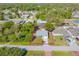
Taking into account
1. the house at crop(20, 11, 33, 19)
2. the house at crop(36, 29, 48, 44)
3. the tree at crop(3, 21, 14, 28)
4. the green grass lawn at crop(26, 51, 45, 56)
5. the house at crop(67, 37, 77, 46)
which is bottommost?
the green grass lawn at crop(26, 51, 45, 56)

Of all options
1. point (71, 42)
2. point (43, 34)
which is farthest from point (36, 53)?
point (71, 42)

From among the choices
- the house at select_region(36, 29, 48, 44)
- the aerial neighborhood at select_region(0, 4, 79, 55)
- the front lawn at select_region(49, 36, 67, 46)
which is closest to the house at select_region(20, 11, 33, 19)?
the aerial neighborhood at select_region(0, 4, 79, 55)

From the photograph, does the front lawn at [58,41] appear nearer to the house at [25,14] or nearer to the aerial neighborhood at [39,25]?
the aerial neighborhood at [39,25]

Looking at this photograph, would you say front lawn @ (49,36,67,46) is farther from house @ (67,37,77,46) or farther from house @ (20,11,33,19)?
house @ (20,11,33,19)

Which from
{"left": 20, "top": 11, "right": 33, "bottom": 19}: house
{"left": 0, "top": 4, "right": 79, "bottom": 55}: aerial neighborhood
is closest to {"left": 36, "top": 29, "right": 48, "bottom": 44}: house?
{"left": 0, "top": 4, "right": 79, "bottom": 55}: aerial neighborhood

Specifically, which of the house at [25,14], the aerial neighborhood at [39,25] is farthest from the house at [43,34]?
the house at [25,14]

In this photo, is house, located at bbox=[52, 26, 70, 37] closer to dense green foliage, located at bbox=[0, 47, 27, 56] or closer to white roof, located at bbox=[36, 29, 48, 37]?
white roof, located at bbox=[36, 29, 48, 37]

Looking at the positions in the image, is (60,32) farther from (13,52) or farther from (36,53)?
(13,52)

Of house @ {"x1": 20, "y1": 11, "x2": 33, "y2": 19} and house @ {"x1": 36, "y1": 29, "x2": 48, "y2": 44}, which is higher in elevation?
house @ {"x1": 20, "y1": 11, "x2": 33, "y2": 19}

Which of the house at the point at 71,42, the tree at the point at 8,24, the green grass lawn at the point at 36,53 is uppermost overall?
the tree at the point at 8,24
